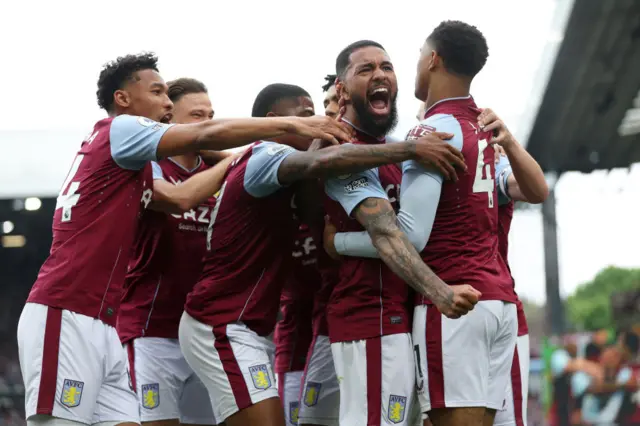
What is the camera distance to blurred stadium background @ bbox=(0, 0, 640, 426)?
49.5 feet

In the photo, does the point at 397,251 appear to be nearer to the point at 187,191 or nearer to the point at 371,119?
the point at 371,119

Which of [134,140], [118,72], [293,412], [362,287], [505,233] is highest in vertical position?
[118,72]

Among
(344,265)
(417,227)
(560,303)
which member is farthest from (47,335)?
(560,303)

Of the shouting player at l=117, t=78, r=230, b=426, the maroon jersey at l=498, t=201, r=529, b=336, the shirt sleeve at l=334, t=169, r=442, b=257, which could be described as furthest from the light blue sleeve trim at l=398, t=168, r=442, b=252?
the shouting player at l=117, t=78, r=230, b=426

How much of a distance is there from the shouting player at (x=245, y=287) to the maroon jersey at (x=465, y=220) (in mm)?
801

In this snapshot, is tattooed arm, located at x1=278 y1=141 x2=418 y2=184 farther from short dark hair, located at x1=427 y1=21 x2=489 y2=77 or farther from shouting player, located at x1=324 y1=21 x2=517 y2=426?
short dark hair, located at x1=427 y1=21 x2=489 y2=77

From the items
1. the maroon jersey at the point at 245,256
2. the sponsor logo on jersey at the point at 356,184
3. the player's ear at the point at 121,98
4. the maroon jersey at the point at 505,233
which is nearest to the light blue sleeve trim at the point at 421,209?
the sponsor logo on jersey at the point at 356,184

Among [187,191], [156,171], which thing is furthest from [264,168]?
[156,171]

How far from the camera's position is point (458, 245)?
184 inches

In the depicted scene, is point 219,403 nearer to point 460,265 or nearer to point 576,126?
point 460,265

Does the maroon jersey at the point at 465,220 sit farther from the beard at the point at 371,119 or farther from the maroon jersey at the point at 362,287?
the beard at the point at 371,119

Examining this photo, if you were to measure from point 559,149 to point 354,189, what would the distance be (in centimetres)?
1522

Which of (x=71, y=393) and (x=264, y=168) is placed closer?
(x=71, y=393)

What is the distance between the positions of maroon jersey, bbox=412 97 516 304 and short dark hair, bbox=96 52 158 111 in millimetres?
1672
